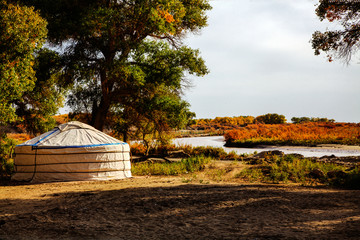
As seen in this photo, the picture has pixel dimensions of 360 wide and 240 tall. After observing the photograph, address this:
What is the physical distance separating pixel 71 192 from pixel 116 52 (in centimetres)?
682

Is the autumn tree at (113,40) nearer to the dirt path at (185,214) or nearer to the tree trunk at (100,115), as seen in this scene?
the tree trunk at (100,115)

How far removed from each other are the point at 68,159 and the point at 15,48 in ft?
10.9

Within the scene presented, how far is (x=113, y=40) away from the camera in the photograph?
11.5m

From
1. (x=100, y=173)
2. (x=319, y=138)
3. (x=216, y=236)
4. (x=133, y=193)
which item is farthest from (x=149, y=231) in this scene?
(x=319, y=138)

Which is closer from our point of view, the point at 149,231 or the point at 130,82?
the point at 149,231

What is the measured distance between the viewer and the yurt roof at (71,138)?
9032mm

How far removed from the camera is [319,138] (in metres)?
19.6

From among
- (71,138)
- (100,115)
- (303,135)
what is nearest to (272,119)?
(303,135)

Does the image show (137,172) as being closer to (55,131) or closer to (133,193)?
(55,131)

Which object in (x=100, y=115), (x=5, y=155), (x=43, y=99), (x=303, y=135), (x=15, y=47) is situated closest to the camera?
(x=15, y=47)

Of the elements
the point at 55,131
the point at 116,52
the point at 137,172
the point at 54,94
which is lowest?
the point at 137,172

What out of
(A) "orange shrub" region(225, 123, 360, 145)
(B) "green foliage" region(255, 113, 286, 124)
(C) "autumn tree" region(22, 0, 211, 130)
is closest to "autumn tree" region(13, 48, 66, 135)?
(C) "autumn tree" region(22, 0, 211, 130)

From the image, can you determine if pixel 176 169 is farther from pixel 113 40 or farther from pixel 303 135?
pixel 303 135

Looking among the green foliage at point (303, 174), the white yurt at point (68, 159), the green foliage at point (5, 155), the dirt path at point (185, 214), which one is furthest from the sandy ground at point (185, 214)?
the green foliage at point (5, 155)
